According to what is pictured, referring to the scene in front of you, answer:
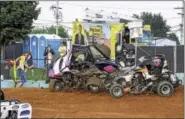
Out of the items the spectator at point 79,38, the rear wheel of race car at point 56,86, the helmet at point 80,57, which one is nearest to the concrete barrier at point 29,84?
the spectator at point 79,38

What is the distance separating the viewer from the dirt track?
11289mm

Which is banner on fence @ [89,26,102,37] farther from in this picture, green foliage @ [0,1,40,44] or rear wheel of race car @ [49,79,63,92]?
green foliage @ [0,1,40,44]

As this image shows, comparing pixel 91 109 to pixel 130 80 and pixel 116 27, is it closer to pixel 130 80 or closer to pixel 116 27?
pixel 130 80

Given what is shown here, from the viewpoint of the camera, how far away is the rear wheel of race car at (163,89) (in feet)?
52.0

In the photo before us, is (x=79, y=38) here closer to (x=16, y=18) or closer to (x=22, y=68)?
(x=22, y=68)

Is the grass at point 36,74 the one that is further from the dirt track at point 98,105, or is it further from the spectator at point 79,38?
the dirt track at point 98,105

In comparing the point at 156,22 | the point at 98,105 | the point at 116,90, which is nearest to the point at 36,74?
the point at 116,90

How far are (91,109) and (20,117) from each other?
3.95 m

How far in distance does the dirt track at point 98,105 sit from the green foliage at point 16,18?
11.9m

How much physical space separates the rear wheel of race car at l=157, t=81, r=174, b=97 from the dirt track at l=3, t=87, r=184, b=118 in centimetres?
17

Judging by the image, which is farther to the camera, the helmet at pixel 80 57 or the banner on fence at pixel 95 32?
the banner on fence at pixel 95 32

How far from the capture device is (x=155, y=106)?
13.3 metres

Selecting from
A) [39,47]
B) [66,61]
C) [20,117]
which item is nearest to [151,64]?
[66,61]

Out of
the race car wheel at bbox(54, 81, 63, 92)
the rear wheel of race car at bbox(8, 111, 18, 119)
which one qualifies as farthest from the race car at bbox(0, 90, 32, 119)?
the race car wheel at bbox(54, 81, 63, 92)
